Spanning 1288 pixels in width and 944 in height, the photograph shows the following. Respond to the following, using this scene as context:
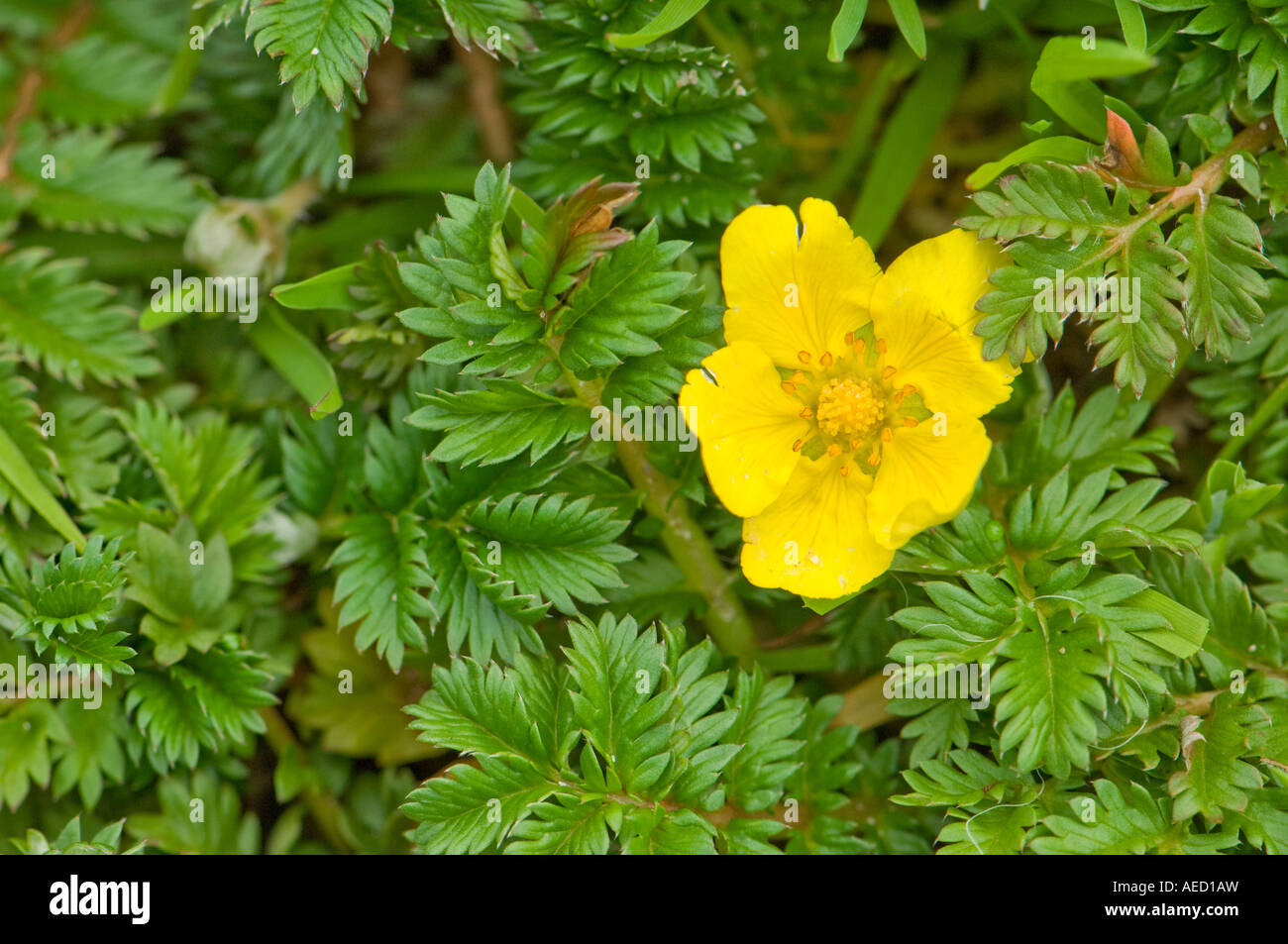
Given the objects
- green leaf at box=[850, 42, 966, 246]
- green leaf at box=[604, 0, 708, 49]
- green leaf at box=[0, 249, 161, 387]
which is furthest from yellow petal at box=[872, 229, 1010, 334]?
green leaf at box=[0, 249, 161, 387]

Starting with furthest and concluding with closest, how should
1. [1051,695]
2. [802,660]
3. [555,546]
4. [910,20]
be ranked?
[802,660]
[910,20]
[555,546]
[1051,695]

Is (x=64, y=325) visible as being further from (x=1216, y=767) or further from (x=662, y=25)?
(x=1216, y=767)

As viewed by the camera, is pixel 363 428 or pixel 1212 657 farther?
pixel 363 428

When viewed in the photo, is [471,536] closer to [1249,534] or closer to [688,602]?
[688,602]

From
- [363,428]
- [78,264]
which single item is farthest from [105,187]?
[363,428]

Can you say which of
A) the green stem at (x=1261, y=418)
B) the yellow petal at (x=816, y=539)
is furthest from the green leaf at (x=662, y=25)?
the green stem at (x=1261, y=418)

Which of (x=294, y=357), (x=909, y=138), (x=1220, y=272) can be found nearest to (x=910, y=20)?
(x=909, y=138)

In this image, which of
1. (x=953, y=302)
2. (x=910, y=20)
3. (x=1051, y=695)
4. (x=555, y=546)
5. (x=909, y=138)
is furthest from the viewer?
(x=909, y=138)
